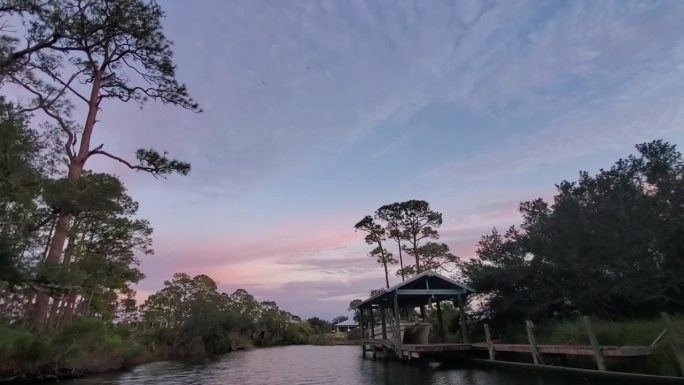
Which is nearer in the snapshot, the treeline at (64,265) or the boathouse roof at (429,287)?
the treeline at (64,265)

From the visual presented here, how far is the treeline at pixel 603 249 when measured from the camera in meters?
14.9

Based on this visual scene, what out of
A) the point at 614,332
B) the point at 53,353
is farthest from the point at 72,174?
the point at 614,332

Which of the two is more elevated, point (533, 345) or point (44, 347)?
point (44, 347)

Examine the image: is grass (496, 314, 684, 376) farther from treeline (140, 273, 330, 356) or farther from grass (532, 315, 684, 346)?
treeline (140, 273, 330, 356)

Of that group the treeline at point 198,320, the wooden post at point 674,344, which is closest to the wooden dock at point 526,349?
the wooden post at point 674,344

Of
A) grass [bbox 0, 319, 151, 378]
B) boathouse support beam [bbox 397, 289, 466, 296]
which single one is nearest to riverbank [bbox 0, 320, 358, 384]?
grass [bbox 0, 319, 151, 378]

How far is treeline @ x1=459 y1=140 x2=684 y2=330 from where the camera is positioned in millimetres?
14859

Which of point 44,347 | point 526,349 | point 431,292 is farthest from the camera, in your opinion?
point 431,292

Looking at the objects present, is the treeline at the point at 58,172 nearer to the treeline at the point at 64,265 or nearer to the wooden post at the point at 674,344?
the treeline at the point at 64,265

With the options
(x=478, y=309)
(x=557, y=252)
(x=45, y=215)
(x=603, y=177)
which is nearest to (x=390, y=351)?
(x=478, y=309)

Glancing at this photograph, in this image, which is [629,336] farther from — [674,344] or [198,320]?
[198,320]

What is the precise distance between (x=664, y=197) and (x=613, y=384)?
24.4 ft

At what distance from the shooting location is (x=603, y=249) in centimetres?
1605

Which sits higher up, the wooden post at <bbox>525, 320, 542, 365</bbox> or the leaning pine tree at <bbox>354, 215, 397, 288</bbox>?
the leaning pine tree at <bbox>354, 215, 397, 288</bbox>
